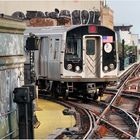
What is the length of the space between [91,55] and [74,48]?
0.71 meters

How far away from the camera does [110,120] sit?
17.2m

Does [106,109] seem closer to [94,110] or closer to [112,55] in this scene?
[94,110]

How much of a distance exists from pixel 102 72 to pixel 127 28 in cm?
8891

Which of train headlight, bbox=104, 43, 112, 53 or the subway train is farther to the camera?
train headlight, bbox=104, 43, 112, 53

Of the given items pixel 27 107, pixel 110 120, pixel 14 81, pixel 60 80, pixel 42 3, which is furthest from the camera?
pixel 42 3

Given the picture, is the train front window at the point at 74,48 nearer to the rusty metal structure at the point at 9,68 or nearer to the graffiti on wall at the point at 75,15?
the rusty metal structure at the point at 9,68

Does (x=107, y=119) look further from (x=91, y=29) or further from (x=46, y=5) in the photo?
(x=46, y=5)

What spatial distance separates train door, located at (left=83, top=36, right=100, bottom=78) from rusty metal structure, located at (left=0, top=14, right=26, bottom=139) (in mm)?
8961

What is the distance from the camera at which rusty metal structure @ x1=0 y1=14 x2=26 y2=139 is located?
457 inches

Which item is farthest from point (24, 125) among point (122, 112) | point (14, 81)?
point (122, 112)

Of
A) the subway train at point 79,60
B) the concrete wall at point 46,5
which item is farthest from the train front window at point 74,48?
the concrete wall at point 46,5

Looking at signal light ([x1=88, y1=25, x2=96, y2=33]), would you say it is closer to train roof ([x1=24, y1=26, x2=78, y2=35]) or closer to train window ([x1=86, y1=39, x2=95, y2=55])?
train window ([x1=86, y1=39, x2=95, y2=55])

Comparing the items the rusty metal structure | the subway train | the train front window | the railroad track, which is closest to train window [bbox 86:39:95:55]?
the subway train

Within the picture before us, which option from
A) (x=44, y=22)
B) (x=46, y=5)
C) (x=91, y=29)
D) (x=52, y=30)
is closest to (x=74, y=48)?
(x=91, y=29)
